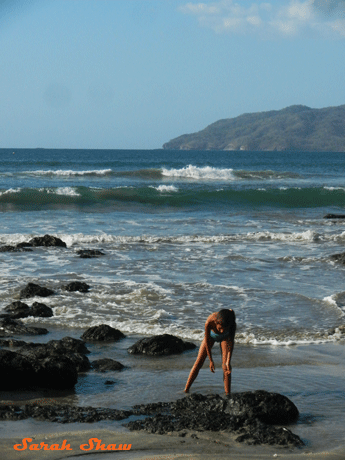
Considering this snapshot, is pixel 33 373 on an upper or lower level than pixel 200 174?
lower

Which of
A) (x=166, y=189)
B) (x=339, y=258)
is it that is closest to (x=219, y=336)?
(x=339, y=258)

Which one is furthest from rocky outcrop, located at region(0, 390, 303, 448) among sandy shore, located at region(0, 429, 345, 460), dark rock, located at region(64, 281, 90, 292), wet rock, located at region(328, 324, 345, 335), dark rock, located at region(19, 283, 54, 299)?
dark rock, located at region(64, 281, 90, 292)

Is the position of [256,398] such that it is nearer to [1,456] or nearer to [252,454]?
[252,454]

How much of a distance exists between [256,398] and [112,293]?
679cm

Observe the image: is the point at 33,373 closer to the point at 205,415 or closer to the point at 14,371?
the point at 14,371

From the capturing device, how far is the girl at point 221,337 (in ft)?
22.5

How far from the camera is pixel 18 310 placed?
11.0m

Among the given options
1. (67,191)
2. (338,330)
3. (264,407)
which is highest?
(67,191)

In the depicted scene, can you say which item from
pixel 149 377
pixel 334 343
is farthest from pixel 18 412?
pixel 334 343

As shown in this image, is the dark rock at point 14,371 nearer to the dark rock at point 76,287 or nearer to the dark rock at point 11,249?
the dark rock at point 76,287

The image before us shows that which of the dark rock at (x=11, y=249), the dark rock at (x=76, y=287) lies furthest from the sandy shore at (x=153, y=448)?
the dark rock at (x=11, y=249)

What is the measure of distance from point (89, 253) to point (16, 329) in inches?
312

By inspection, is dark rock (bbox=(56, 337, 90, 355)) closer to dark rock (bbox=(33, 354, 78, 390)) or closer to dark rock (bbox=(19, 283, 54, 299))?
dark rock (bbox=(33, 354, 78, 390))

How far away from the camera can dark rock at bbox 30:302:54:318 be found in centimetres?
1084
